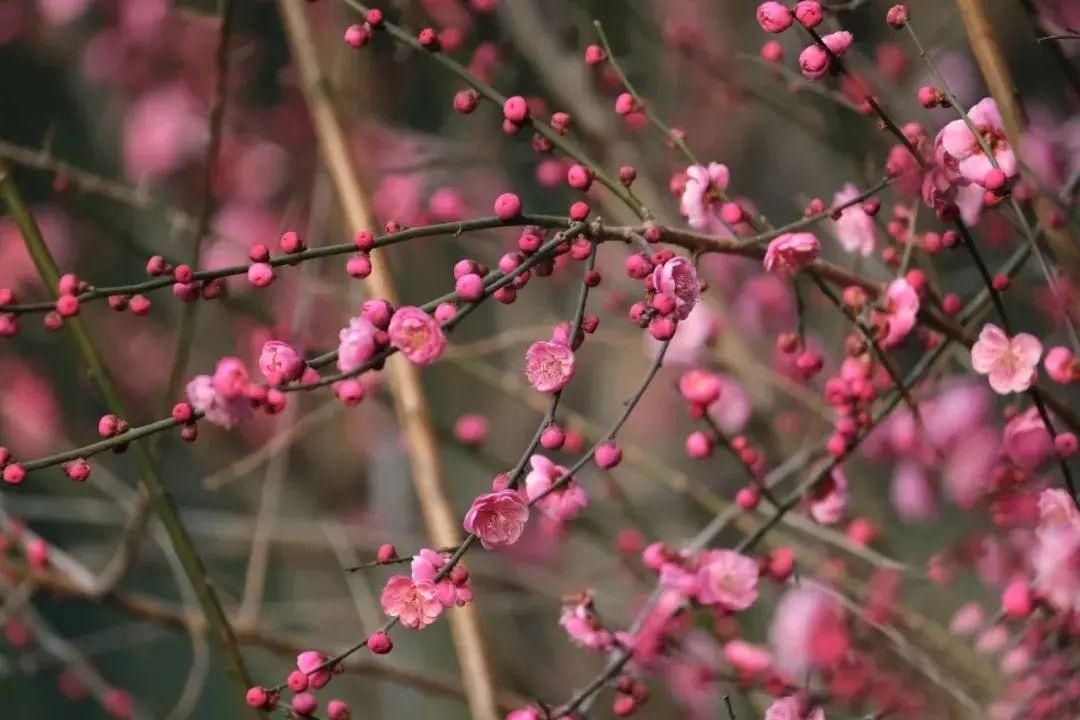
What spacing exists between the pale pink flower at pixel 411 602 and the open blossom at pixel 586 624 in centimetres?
14

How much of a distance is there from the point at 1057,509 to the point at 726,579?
0.19m

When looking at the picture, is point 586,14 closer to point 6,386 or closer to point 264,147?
point 264,147

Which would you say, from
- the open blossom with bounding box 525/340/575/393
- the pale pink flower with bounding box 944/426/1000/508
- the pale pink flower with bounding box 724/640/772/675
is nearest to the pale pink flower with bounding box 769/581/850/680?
the pale pink flower with bounding box 724/640/772/675

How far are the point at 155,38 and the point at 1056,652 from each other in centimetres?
158

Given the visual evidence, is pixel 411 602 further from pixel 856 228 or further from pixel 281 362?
pixel 856 228

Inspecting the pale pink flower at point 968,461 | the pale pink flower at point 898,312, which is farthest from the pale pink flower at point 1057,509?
the pale pink flower at point 968,461

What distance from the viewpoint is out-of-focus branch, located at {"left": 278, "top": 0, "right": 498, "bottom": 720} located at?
0.87 meters

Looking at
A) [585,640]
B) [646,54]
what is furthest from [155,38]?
[585,640]

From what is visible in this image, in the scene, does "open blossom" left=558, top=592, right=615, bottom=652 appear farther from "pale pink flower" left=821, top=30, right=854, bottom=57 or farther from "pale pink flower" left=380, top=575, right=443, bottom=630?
"pale pink flower" left=821, top=30, right=854, bottom=57

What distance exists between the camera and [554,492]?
631mm

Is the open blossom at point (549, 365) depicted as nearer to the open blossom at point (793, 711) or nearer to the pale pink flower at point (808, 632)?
the open blossom at point (793, 711)

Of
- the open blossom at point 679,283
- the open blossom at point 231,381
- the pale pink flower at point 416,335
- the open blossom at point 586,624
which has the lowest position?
the open blossom at point 586,624

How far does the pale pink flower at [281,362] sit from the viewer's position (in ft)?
1.68

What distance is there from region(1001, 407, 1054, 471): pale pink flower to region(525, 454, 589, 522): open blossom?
0.85 feet
